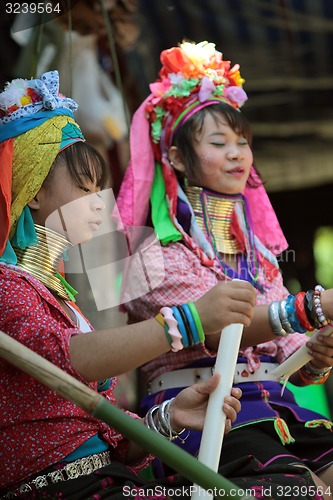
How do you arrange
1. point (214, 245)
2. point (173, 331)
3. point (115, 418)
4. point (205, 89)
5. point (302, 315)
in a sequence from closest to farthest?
point (115, 418) → point (173, 331) → point (302, 315) → point (214, 245) → point (205, 89)

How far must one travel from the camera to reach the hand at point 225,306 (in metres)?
1.83

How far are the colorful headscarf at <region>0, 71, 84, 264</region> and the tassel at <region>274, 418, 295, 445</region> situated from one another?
97 centimetres

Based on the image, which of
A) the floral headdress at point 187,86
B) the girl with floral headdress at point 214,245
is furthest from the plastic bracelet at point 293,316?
the floral headdress at point 187,86

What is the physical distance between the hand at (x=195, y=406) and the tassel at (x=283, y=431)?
45 cm

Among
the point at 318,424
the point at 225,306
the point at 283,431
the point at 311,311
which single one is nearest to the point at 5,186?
the point at 225,306

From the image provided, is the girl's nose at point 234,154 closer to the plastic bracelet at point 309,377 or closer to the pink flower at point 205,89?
the pink flower at point 205,89

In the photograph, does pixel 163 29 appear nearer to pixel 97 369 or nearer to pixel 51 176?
pixel 51 176

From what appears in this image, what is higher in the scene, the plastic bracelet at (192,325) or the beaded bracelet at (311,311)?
the plastic bracelet at (192,325)

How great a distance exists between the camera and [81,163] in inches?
88.9

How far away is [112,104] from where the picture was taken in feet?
13.1

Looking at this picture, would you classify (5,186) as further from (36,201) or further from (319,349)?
(319,349)

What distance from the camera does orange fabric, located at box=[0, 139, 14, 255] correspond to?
6.76ft

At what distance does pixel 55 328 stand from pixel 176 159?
4.32 feet

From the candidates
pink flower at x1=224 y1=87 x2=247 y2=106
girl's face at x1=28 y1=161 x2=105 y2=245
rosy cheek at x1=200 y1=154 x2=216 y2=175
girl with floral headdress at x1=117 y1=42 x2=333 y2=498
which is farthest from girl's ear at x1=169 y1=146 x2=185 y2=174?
girl's face at x1=28 y1=161 x2=105 y2=245
